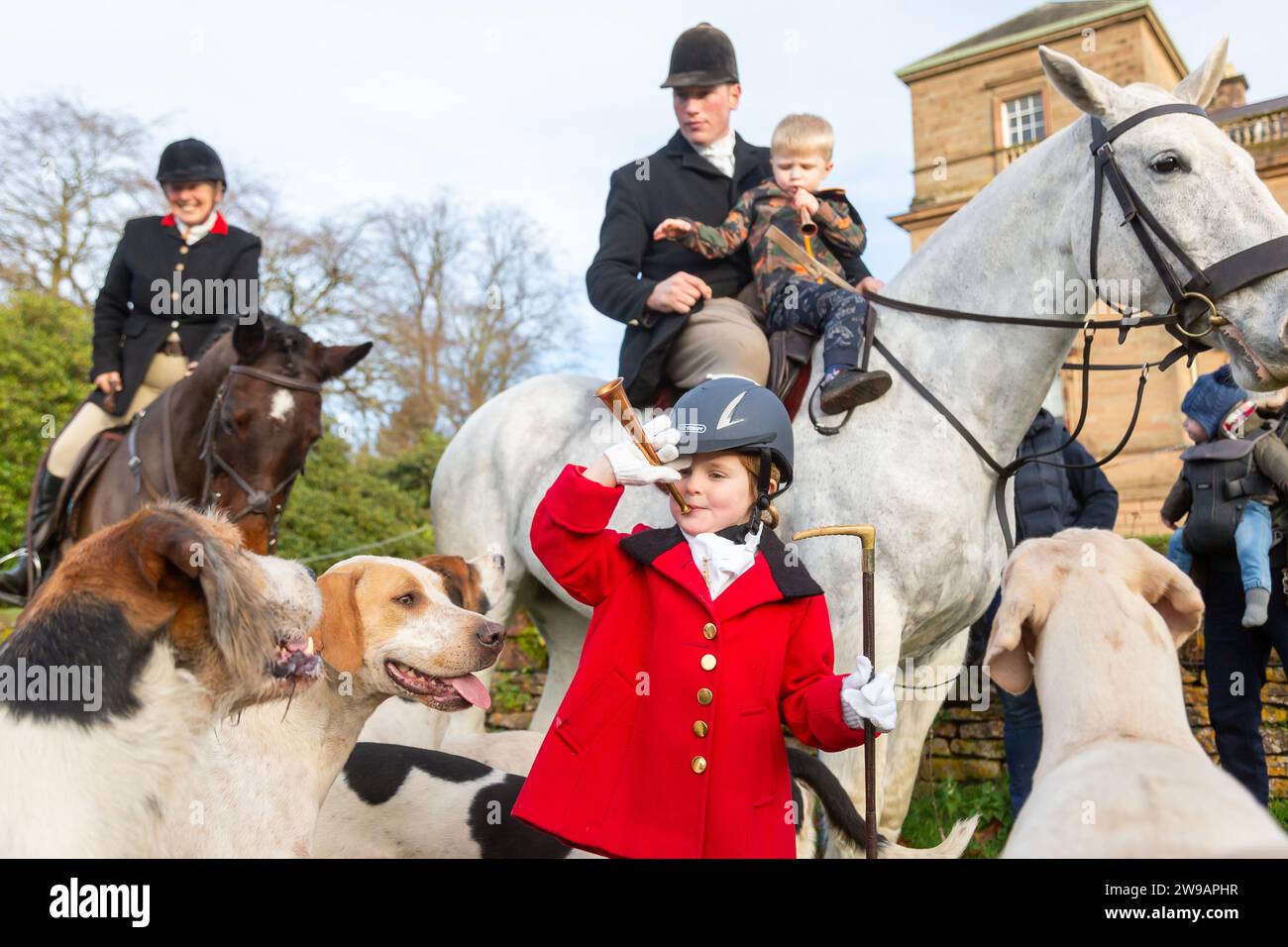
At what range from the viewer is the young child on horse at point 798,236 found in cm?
495

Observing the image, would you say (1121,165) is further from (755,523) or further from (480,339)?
(480,339)

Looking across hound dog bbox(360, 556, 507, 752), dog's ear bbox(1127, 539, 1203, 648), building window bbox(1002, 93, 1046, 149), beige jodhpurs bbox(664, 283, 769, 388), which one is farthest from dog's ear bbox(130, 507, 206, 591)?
building window bbox(1002, 93, 1046, 149)

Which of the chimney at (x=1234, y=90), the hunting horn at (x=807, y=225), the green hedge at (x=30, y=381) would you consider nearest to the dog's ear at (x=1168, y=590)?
the hunting horn at (x=807, y=225)

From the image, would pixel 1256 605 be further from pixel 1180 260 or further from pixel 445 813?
pixel 445 813

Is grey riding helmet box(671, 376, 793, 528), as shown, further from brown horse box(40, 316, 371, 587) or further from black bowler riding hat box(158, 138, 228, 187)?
black bowler riding hat box(158, 138, 228, 187)

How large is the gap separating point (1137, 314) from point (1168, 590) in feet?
7.87

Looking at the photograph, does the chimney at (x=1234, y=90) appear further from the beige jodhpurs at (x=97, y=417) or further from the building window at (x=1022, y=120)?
the beige jodhpurs at (x=97, y=417)

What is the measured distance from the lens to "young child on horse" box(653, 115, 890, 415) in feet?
16.2

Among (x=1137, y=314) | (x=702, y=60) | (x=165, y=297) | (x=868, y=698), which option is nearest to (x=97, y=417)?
(x=165, y=297)

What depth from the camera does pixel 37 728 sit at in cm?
248

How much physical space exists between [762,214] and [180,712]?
3.86 meters

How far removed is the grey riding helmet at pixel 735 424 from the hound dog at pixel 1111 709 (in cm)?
85

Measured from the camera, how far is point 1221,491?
587 centimetres
